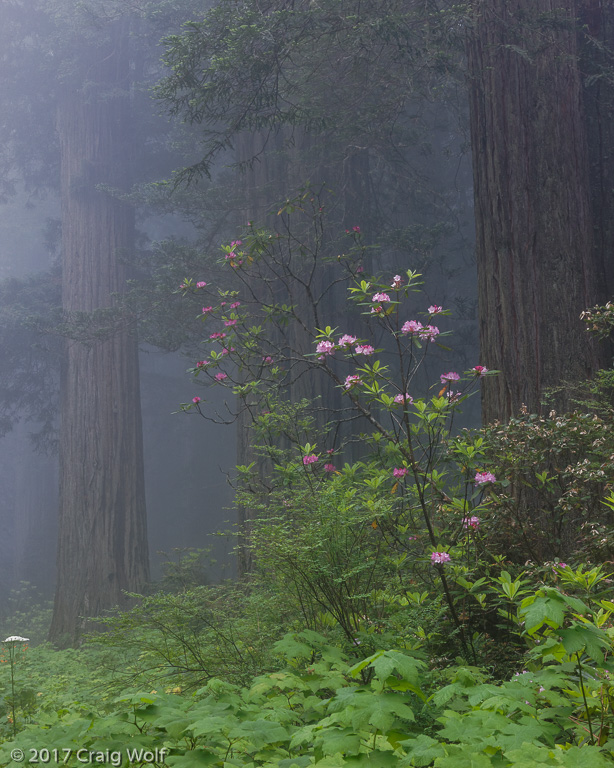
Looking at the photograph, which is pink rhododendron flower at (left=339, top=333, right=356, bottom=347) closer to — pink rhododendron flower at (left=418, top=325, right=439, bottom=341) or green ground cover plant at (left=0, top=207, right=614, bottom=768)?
green ground cover plant at (left=0, top=207, right=614, bottom=768)

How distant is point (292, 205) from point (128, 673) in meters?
3.62

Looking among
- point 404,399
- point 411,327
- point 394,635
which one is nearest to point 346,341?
point 411,327

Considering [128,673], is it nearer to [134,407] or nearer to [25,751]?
[25,751]

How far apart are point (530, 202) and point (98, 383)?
770 cm

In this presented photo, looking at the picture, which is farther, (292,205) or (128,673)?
(292,205)

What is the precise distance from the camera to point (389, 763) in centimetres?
145

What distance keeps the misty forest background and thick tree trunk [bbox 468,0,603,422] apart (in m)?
0.02

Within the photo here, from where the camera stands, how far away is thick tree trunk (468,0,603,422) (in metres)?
4.30

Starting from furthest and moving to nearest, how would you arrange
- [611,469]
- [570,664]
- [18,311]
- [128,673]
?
1. [18,311]
2. [128,673]
3. [611,469]
4. [570,664]

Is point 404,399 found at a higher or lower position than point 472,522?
higher

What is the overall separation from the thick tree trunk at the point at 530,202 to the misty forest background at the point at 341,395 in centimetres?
2

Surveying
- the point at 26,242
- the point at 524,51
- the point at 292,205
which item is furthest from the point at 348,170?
the point at 26,242

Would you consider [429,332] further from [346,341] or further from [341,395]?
[341,395]

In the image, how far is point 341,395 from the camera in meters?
5.37
